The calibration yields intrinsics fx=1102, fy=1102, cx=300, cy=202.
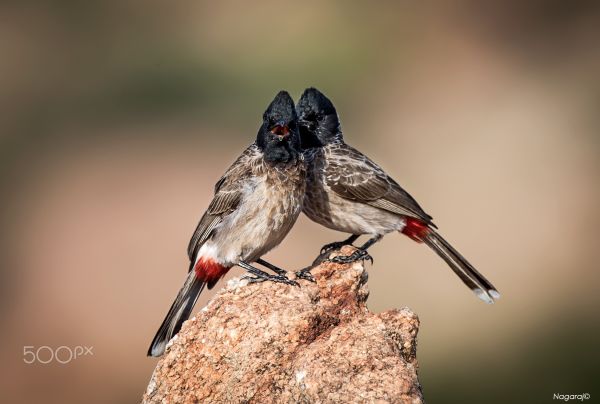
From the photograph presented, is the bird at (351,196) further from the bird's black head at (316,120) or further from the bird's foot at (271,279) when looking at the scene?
the bird's foot at (271,279)

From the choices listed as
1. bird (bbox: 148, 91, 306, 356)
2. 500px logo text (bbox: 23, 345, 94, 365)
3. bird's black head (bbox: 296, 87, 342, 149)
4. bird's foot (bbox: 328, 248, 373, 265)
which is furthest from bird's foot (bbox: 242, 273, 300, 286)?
500px logo text (bbox: 23, 345, 94, 365)

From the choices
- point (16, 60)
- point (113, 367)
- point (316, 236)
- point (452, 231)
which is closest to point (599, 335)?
point (452, 231)

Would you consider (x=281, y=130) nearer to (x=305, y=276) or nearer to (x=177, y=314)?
(x=305, y=276)

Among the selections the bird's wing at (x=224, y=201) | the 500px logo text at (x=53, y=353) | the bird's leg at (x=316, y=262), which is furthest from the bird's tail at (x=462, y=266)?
the 500px logo text at (x=53, y=353)

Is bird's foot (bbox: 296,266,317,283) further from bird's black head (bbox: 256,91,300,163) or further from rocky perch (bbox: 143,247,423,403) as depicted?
bird's black head (bbox: 256,91,300,163)

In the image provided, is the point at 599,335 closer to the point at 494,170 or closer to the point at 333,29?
the point at 494,170

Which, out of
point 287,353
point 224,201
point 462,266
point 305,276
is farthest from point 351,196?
point 287,353
